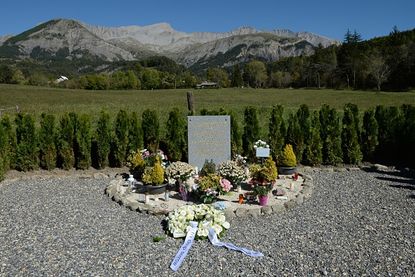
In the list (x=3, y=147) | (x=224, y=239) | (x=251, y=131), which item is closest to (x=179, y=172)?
(x=224, y=239)

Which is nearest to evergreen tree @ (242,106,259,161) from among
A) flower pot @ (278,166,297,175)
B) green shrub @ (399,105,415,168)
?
flower pot @ (278,166,297,175)

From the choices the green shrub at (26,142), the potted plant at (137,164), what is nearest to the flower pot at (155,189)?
the potted plant at (137,164)

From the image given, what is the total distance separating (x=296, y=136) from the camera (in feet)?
44.9

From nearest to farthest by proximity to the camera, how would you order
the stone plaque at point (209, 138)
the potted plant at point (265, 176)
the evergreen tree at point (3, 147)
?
the potted plant at point (265, 176), the stone plaque at point (209, 138), the evergreen tree at point (3, 147)

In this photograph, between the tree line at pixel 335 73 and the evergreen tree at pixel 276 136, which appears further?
the tree line at pixel 335 73

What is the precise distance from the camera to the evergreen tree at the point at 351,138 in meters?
13.7

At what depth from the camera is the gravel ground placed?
20.4ft

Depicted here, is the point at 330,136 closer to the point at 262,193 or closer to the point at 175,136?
the point at 175,136

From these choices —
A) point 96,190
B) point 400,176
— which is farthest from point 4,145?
point 400,176

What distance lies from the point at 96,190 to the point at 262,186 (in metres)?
4.92

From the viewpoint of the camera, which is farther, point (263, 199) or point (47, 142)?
point (47, 142)

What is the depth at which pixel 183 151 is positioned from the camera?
1395 centimetres

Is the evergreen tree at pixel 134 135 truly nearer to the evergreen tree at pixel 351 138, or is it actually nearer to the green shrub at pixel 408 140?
the evergreen tree at pixel 351 138

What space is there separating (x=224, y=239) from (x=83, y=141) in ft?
25.5
